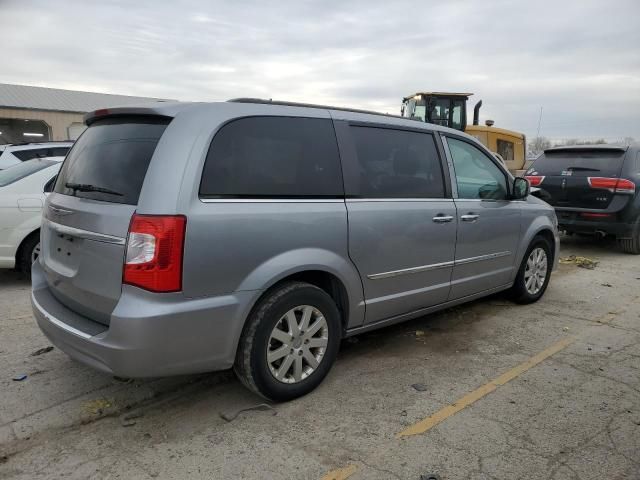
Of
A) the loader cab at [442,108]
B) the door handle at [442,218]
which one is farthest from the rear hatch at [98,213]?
the loader cab at [442,108]

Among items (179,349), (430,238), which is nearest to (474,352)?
(430,238)

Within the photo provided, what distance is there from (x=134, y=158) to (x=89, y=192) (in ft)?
1.29

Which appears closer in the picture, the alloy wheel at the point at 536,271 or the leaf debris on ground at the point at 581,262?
the alloy wheel at the point at 536,271

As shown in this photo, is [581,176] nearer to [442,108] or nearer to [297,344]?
[442,108]

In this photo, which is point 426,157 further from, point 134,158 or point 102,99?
point 102,99

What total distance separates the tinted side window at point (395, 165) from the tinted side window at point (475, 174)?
28 cm

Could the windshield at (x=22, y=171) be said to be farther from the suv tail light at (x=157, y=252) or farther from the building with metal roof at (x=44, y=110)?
the building with metal roof at (x=44, y=110)

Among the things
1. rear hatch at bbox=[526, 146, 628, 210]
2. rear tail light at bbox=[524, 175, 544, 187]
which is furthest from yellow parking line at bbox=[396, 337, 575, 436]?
rear tail light at bbox=[524, 175, 544, 187]

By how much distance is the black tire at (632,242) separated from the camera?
8.30 meters

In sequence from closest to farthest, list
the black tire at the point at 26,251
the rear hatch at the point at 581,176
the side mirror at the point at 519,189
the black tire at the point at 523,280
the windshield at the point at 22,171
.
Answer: the side mirror at the point at 519,189
the black tire at the point at 523,280
the black tire at the point at 26,251
the windshield at the point at 22,171
the rear hatch at the point at 581,176

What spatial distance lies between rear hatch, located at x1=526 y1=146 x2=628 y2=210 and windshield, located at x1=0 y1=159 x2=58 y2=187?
23.0ft

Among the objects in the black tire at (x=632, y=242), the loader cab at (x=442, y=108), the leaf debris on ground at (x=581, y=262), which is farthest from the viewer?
the loader cab at (x=442, y=108)

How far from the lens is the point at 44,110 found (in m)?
32.9

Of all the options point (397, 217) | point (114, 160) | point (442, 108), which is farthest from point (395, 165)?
point (442, 108)
